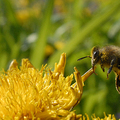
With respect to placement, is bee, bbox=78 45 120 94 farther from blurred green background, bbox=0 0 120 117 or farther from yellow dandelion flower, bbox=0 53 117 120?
blurred green background, bbox=0 0 120 117

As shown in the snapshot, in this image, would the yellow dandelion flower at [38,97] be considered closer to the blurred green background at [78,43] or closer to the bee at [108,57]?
the bee at [108,57]

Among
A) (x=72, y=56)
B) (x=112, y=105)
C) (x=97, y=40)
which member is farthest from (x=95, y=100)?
(x=97, y=40)

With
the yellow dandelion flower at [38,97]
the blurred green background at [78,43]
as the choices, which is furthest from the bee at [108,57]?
the blurred green background at [78,43]

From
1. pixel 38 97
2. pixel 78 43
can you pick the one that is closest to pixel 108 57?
pixel 38 97

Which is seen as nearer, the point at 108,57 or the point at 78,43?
the point at 108,57

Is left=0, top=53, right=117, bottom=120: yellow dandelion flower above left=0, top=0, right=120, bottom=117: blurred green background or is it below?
below

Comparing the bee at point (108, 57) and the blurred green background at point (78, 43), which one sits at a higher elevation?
the blurred green background at point (78, 43)

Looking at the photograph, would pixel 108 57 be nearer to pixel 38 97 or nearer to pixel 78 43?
pixel 38 97

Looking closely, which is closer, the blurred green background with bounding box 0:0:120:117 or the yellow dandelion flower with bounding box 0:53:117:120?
the yellow dandelion flower with bounding box 0:53:117:120

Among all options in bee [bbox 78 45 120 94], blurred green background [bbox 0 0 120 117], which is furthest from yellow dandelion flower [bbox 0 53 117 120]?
blurred green background [bbox 0 0 120 117]
